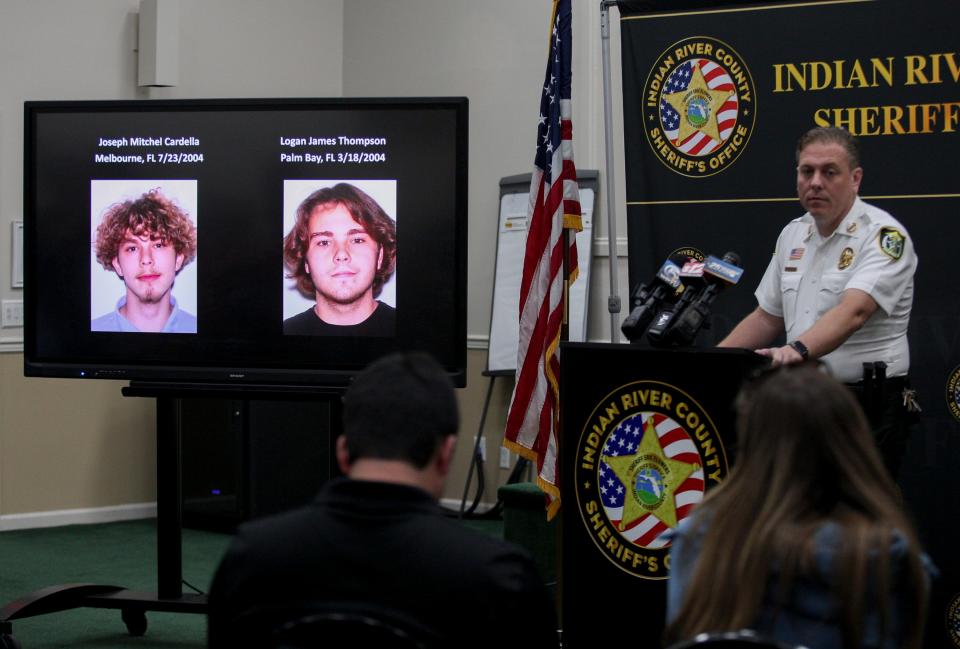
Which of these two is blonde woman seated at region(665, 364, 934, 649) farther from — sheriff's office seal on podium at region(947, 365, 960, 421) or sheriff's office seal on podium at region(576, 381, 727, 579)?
sheriff's office seal on podium at region(947, 365, 960, 421)

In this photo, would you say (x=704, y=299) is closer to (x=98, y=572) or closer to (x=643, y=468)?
(x=643, y=468)

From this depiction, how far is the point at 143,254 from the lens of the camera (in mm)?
4297

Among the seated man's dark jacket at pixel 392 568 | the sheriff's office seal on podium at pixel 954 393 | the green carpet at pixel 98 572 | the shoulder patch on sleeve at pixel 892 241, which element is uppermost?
the shoulder patch on sleeve at pixel 892 241

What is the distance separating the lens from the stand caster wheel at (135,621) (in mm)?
4410

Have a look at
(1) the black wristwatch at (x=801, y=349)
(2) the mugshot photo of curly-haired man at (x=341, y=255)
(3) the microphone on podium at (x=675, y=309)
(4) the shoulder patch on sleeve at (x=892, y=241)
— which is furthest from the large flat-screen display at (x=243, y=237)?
(4) the shoulder patch on sleeve at (x=892, y=241)

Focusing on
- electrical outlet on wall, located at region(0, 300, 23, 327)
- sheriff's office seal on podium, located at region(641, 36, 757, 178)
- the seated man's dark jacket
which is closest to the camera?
the seated man's dark jacket

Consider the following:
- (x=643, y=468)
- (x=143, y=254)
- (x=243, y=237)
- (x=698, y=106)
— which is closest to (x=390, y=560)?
(x=643, y=468)

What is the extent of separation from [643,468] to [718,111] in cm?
170

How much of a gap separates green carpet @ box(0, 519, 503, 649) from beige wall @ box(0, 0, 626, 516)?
391 millimetres

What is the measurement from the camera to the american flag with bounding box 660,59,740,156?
4.63m

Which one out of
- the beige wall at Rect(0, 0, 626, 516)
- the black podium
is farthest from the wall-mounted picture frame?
the black podium

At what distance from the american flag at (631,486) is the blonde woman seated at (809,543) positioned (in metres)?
1.68

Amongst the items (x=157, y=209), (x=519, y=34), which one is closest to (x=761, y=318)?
(x=157, y=209)

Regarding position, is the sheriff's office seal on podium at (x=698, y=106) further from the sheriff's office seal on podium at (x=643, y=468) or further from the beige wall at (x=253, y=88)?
the beige wall at (x=253, y=88)
